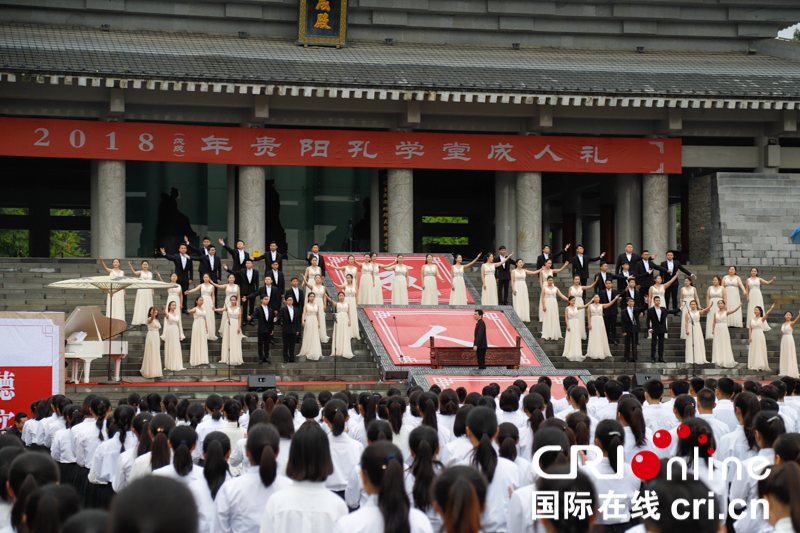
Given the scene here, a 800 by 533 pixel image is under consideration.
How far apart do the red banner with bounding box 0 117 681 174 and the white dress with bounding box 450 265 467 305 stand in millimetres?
4586

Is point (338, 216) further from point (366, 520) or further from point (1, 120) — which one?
point (366, 520)

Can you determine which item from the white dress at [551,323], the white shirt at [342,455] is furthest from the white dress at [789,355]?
the white shirt at [342,455]

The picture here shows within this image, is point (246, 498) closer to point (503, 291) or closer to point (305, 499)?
point (305, 499)

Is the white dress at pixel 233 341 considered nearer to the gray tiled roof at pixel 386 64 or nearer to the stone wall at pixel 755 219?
the gray tiled roof at pixel 386 64

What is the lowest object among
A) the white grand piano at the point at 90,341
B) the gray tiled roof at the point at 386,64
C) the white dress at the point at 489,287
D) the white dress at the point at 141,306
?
the white grand piano at the point at 90,341

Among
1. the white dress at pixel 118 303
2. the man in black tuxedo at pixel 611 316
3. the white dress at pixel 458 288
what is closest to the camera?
the white dress at pixel 118 303

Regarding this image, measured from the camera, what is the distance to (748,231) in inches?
930

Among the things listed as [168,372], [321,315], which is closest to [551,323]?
[321,315]

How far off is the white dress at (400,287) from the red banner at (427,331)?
64 centimetres

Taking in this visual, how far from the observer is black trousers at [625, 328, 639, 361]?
16.7 meters

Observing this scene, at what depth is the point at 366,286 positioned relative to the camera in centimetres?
1872

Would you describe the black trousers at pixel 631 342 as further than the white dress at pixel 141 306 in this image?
No

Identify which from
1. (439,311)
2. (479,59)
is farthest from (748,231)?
(439,311)

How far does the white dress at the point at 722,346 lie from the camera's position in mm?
17328
